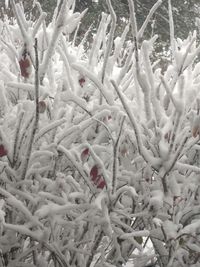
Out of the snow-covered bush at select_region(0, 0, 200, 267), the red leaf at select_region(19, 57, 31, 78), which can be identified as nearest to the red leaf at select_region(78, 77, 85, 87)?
the snow-covered bush at select_region(0, 0, 200, 267)

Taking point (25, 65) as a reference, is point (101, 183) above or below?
below

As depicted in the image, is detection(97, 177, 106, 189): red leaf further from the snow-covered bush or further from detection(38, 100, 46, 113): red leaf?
detection(38, 100, 46, 113): red leaf

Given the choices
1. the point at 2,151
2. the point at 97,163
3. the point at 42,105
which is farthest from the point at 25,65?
the point at 97,163

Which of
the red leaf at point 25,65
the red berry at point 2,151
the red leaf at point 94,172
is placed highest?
the red leaf at point 25,65

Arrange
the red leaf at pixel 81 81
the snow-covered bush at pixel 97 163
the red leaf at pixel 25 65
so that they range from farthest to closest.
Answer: the red leaf at pixel 81 81 → the red leaf at pixel 25 65 → the snow-covered bush at pixel 97 163

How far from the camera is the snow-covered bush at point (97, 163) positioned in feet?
5.17

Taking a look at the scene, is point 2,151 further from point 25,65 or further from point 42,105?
point 25,65

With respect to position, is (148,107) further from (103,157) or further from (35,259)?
(35,259)

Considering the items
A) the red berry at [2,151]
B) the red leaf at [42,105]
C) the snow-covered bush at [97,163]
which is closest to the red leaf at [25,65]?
the snow-covered bush at [97,163]

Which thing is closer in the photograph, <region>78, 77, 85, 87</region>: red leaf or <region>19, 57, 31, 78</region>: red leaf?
<region>19, 57, 31, 78</region>: red leaf

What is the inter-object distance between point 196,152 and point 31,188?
82 centimetres

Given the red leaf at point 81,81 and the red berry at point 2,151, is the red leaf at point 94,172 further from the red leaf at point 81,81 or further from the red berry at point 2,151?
the red leaf at point 81,81

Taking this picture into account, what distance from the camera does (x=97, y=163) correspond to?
1.56 meters

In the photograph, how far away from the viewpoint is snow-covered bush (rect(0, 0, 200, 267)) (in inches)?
62.0
